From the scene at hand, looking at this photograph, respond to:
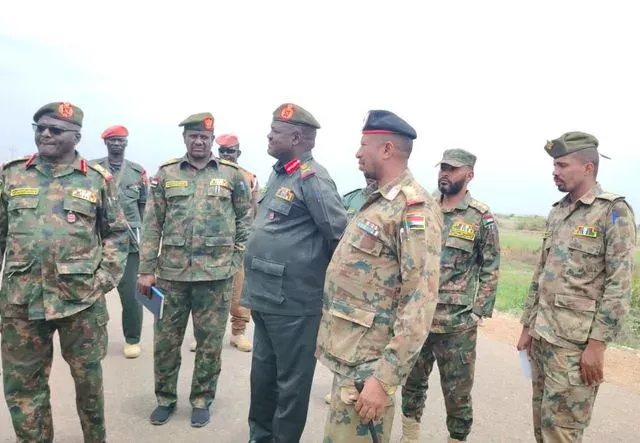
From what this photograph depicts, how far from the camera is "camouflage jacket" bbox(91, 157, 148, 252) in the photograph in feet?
18.9

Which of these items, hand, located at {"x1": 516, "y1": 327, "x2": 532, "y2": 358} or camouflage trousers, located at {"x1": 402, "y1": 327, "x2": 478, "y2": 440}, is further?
camouflage trousers, located at {"x1": 402, "y1": 327, "x2": 478, "y2": 440}

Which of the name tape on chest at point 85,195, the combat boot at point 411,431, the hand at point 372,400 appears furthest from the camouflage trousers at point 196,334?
the hand at point 372,400

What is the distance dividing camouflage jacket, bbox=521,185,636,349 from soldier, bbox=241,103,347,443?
55.5 inches

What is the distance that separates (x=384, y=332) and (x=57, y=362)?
4.12 metres

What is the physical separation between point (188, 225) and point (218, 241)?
0.28 meters

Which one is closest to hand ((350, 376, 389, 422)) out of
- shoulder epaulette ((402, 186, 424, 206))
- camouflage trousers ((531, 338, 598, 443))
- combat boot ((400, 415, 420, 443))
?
shoulder epaulette ((402, 186, 424, 206))

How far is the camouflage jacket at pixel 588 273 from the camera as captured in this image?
2863 mm

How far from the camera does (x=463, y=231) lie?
3.70 metres

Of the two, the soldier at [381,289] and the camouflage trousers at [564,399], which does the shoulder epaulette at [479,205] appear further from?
the soldier at [381,289]

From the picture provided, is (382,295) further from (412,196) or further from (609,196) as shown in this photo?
(609,196)

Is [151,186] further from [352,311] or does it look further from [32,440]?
[352,311]

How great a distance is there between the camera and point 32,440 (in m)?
3.11

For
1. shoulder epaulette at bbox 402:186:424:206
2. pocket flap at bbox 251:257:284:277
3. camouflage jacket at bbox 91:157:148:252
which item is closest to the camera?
shoulder epaulette at bbox 402:186:424:206

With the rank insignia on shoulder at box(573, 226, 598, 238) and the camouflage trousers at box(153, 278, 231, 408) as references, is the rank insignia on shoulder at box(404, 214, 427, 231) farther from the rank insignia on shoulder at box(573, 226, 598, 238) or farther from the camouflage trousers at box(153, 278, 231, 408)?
the camouflage trousers at box(153, 278, 231, 408)
